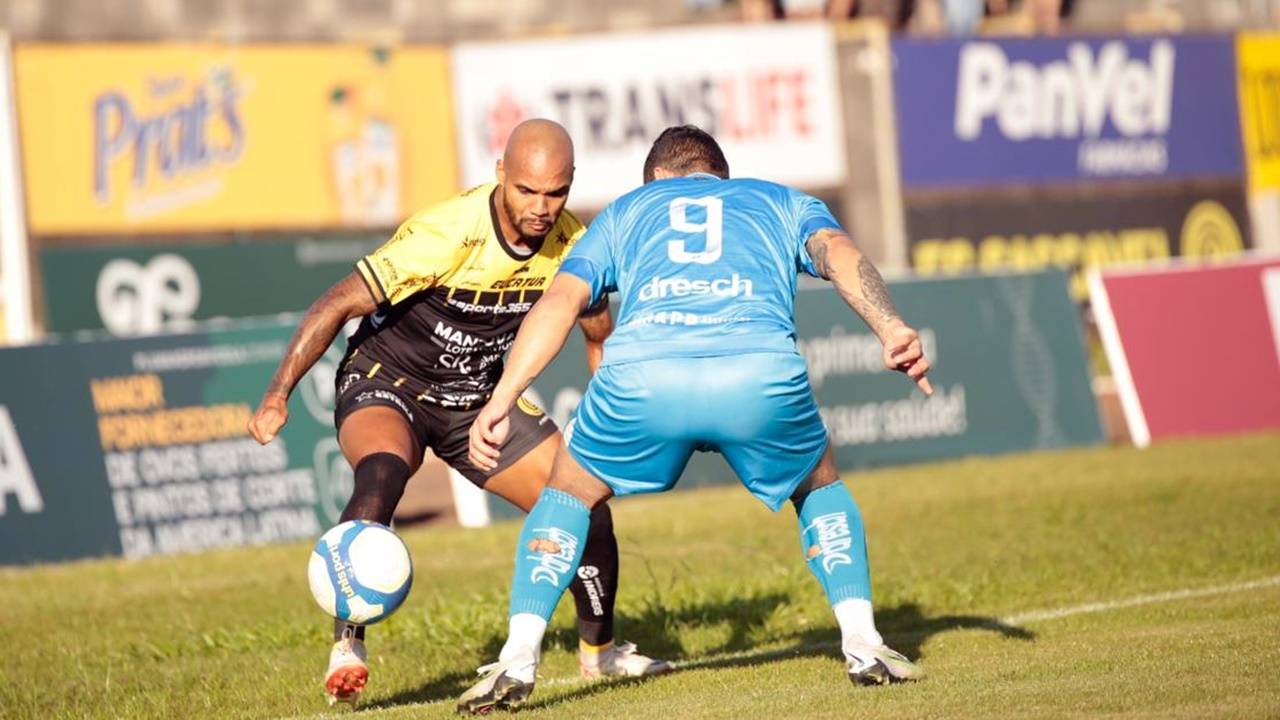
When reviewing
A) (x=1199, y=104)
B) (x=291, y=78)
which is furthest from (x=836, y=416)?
(x=1199, y=104)

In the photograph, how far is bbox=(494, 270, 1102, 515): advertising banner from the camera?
18891mm

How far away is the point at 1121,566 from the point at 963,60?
18693 mm

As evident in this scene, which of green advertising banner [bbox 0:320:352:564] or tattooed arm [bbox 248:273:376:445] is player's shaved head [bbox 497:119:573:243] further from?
green advertising banner [bbox 0:320:352:564]

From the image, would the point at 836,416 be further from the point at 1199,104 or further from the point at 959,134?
the point at 1199,104

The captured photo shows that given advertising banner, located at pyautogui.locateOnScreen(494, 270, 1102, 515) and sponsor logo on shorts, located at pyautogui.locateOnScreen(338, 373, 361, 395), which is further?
advertising banner, located at pyautogui.locateOnScreen(494, 270, 1102, 515)

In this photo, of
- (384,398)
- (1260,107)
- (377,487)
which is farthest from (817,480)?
(1260,107)

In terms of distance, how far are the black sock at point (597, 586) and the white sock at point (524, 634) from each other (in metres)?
1.33

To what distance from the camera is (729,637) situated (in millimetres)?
9953

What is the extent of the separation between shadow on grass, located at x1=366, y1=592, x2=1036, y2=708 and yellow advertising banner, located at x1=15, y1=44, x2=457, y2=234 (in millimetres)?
15305

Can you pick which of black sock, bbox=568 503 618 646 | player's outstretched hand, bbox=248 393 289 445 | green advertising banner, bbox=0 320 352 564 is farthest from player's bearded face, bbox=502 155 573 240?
green advertising banner, bbox=0 320 352 564

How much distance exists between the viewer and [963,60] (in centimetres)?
2945

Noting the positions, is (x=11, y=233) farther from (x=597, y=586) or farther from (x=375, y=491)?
(x=375, y=491)

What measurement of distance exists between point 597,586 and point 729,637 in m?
1.46

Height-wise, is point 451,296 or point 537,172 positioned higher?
point 537,172
